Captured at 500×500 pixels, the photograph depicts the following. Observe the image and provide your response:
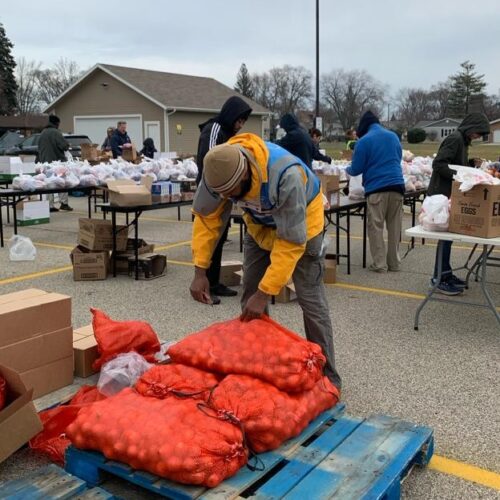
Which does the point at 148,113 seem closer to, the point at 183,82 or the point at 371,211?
the point at 183,82

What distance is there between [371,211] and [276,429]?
4995 millimetres

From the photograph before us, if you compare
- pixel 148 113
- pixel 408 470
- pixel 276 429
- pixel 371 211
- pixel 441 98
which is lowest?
pixel 408 470

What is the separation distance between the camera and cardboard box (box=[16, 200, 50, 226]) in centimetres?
1127

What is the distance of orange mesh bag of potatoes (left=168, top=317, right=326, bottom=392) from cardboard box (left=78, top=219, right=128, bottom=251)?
412cm

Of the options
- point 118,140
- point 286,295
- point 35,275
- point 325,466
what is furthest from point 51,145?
point 325,466

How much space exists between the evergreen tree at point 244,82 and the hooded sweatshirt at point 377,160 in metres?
72.0

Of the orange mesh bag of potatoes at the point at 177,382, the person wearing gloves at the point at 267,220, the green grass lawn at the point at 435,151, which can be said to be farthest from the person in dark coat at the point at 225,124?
the green grass lawn at the point at 435,151

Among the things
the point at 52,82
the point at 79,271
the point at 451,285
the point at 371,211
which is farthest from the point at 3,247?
the point at 52,82

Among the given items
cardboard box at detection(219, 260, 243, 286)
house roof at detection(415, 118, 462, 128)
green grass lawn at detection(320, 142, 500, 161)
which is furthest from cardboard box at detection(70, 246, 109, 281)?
house roof at detection(415, 118, 462, 128)

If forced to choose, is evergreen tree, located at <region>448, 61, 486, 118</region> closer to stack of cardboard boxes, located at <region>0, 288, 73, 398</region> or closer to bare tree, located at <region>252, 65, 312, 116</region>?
bare tree, located at <region>252, 65, 312, 116</region>

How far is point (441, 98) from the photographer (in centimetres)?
9550

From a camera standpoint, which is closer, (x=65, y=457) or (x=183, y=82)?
(x=65, y=457)

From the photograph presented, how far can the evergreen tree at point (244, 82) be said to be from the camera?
79.1 m

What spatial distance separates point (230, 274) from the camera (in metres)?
6.79
